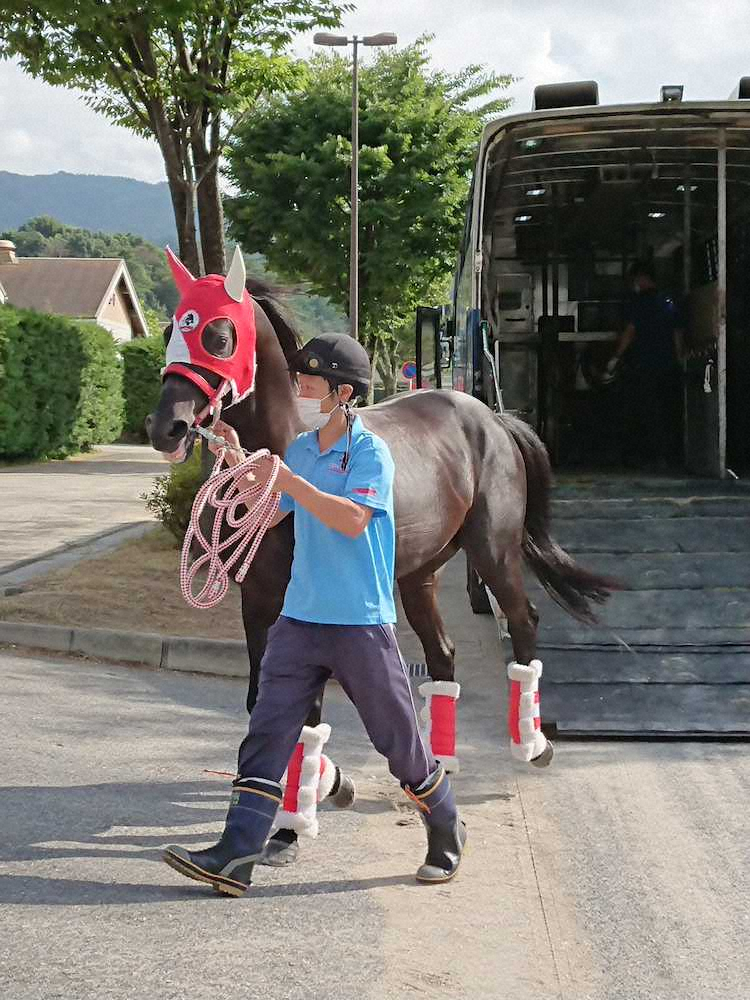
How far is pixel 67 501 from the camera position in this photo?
19.0 metres

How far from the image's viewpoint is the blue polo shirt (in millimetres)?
4254

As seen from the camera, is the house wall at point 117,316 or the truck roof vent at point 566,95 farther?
the house wall at point 117,316

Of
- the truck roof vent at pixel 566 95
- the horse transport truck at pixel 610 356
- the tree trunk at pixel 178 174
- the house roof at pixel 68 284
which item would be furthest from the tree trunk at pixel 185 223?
the house roof at pixel 68 284

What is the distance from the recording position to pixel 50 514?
16750 mm

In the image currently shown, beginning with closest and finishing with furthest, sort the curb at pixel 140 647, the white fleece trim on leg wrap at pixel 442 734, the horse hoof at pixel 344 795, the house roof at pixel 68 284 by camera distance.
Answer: the horse hoof at pixel 344 795, the white fleece trim on leg wrap at pixel 442 734, the curb at pixel 140 647, the house roof at pixel 68 284

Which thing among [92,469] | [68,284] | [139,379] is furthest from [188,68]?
[68,284]

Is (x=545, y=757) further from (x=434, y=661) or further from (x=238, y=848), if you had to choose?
(x=238, y=848)

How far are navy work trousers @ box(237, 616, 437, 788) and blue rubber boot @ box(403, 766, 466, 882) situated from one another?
0.53ft

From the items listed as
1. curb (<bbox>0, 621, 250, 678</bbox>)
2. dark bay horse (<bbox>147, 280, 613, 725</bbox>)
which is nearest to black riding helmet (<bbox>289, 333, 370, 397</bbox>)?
dark bay horse (<bbox>147, 280, 613, 725</bbox>)

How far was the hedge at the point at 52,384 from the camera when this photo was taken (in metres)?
26.7

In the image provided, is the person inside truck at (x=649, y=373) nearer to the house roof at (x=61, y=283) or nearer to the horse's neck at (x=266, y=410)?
the horse's neck at (x=266, y=410)

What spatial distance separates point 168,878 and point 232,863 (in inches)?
13.5

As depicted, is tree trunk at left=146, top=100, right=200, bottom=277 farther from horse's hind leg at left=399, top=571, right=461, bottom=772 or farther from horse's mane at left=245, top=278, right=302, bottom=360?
horse's mane at left=245, top=278, right=302, bottom=360

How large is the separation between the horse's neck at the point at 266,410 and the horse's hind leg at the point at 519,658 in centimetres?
153
